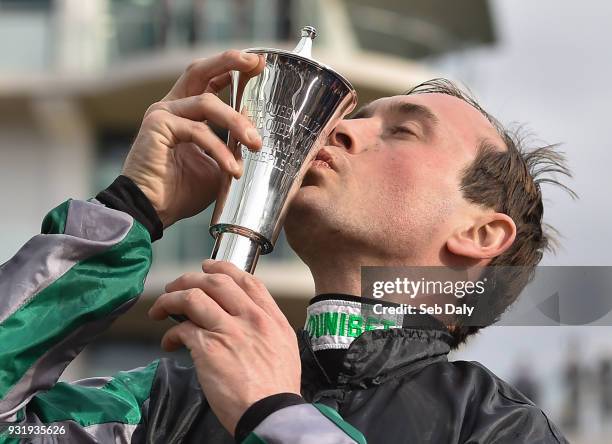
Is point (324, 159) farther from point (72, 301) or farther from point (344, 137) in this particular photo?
point (72, 301)

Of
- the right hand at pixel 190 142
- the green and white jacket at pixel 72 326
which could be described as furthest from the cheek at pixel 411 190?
the green and white jacket at pixel 72 326

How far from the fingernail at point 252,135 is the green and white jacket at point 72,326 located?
35 cm

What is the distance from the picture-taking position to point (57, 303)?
2738 millimetres

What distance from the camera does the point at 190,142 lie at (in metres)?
2.83

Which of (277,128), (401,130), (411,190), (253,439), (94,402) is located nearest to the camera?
(253,439)

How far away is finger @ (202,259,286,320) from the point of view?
247cm

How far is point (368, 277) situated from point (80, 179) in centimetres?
1374

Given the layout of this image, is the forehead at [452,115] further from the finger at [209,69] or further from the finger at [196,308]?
the finger at [196,308]

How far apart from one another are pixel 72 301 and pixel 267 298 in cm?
51

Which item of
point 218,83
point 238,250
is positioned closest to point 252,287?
point 238,250

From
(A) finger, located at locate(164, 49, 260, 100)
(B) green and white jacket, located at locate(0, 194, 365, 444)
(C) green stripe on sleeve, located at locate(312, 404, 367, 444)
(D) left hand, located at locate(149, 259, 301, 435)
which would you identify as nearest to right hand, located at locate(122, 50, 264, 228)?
(A) finger, located at locate(164, 49, 260, 100)

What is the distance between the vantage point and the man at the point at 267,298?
7.98ft

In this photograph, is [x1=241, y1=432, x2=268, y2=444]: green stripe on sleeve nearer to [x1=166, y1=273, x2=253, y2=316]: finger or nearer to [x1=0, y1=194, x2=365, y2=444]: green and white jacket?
[x1=166, y1=273, x2=253, y2=316]: finger

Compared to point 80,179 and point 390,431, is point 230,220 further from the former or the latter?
point 80,179
